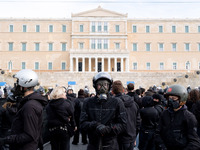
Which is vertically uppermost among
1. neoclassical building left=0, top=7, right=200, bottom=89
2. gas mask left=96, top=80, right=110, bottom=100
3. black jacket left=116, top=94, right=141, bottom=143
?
neoclassical building left=0, top=7, right=200, bottom=89

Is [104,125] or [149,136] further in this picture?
[149,136]

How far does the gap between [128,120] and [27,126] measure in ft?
8.14

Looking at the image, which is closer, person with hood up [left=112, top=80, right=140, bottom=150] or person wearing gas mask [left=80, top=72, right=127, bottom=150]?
person wearing gas mask [left=80, top=72, right=127, bottom=150]

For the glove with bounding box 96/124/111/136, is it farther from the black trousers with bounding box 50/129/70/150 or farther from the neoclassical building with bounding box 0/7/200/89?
the neoclassical building with bounding box 0/7/200/89

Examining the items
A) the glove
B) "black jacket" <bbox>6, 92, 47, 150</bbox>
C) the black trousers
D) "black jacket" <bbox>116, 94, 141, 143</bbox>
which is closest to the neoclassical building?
"black jacket" <bbox>116, 94, 141, 143</bbox>

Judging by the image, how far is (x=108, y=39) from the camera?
49125mm

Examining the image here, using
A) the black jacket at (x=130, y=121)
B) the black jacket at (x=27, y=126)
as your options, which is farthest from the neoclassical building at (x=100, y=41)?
the black jacket at (x=27, y=126)

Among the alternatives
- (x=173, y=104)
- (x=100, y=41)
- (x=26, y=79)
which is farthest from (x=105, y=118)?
(x=100, y=41)

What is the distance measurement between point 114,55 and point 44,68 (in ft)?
51.2

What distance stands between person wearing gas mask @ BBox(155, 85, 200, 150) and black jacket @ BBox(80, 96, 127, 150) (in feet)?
2.09

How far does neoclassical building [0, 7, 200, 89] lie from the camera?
48969 millimetres

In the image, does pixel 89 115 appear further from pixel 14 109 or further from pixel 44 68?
pixel 44 68

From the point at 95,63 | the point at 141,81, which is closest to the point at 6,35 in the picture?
the point at 95,63

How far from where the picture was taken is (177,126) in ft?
10.6
